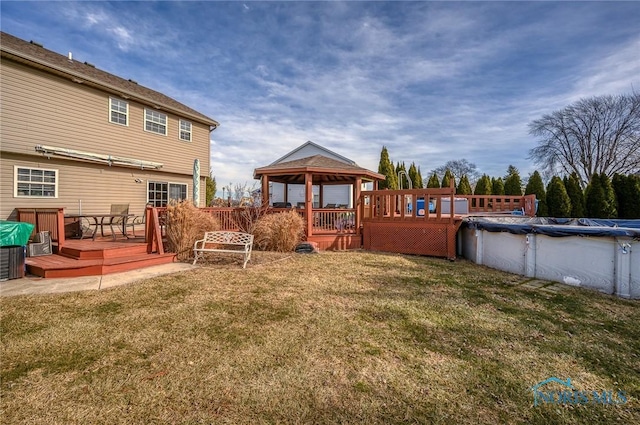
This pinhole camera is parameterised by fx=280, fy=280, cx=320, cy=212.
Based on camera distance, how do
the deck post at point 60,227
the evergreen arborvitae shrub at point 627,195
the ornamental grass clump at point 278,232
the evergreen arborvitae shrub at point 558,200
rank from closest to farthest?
the deck post at point 60,227, the ornamental grass clump at point 278,232, the evergreen arborvitae shrub at point 627,195, the evergreen arborvitae shrub at point 558,200

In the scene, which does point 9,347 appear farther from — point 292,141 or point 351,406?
point 292,141

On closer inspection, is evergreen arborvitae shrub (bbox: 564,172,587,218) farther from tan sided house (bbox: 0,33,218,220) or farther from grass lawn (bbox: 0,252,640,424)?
tan sided house (bbox: 0,33,218,220)

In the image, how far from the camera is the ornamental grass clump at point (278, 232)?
8859 millimetres

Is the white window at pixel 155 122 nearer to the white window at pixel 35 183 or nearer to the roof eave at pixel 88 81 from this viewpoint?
the roof eave at pixel 88 81

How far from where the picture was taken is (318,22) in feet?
36.1

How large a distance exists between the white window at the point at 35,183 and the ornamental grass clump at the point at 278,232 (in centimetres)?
707

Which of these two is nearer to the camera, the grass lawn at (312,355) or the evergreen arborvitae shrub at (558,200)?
the grass lawn at (312,355)

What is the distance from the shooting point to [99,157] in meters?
10.1

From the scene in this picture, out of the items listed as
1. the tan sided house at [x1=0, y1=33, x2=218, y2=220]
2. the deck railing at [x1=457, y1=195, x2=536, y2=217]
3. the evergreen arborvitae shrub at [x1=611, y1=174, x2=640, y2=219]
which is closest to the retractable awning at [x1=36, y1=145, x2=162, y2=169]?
the tan sided house at [x1=0, y1=33, x2=218, y2=220]

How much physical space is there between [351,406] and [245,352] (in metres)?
1.30

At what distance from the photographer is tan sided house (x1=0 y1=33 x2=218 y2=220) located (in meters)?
8.55

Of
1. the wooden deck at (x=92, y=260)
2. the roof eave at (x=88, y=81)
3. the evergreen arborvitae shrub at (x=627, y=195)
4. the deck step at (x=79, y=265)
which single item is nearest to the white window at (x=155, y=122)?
the roof eave at (x=88, y=81)

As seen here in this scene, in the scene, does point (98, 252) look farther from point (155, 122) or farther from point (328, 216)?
point (155, 122)

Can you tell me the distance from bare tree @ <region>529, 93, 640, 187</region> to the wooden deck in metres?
34.2
